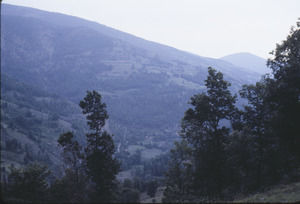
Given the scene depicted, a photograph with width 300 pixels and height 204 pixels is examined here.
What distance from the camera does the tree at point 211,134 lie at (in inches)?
1206

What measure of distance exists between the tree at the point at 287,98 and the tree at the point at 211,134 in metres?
5.87

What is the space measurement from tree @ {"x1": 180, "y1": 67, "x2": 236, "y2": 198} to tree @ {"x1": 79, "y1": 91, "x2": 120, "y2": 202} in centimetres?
1180

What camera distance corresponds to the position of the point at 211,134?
3186 centimetres

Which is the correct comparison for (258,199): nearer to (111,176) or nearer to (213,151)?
(213,151)

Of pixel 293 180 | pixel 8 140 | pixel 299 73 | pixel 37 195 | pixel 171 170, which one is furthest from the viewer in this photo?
pixel 8 140

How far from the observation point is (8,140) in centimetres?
19000

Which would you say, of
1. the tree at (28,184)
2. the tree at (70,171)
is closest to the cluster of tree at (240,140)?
the tree at (70,171)

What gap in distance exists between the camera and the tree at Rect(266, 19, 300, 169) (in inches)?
997

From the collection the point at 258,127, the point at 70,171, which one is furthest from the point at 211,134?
the point at 70,171

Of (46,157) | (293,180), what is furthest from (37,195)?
(46,157)

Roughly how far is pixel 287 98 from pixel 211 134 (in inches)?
414

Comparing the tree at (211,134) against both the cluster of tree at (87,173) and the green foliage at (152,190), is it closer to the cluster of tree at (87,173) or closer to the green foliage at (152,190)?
the cluster of tree at (87,173)

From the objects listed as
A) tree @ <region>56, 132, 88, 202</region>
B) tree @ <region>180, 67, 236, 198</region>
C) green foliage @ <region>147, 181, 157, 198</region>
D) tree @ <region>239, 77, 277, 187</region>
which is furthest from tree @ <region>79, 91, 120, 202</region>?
green foliage @ <region>147, 181, 157, 198</region>

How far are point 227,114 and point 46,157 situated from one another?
200152mm
